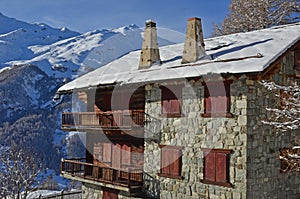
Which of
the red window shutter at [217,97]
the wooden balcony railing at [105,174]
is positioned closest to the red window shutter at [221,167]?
the red window shutter at [217,97]

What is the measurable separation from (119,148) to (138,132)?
251cm

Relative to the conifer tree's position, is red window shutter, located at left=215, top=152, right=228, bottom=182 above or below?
below

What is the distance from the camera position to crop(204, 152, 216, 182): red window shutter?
1455 centimetres

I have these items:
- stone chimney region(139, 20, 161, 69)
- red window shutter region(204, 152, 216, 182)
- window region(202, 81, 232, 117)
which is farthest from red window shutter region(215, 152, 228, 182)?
stone chimney region(139, 20, 161, 69)

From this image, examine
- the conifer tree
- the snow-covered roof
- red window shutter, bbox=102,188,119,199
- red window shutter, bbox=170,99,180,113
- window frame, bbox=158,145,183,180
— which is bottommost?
red window shutter, bbox=102,188,119,199

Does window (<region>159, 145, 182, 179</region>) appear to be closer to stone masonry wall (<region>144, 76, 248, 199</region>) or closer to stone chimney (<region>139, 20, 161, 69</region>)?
stone masonry wall (<region>144, 76, 248, 199</region>)

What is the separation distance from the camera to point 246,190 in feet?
44.5

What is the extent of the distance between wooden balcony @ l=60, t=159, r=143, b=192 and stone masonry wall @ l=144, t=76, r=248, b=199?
54cm

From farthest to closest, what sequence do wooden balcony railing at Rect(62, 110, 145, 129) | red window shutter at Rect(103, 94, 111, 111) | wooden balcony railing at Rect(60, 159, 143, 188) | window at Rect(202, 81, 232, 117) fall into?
red window shutter at Rect(103, 94, 111, 111)
wooden balcony railing at Rect(60, 159, 143, 188)
wooden balcony railing at Rect(62, 110, 145, 129)
window at Rect(202, 81, 232, 117)

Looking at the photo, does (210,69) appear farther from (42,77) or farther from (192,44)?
(42,77)

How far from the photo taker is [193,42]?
651 inches

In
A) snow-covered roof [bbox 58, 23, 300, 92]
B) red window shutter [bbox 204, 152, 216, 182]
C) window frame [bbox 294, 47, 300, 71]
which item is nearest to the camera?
snow-covered roof [bbox 58, 23, 300, 92]

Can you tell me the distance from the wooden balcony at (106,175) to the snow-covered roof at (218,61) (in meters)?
3.70

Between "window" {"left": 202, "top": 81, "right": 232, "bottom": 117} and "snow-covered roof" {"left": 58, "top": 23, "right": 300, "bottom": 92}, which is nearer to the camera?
"snow-covered roof" {"left": 58, "top": 23, "right": 300, "bottom": 92}
